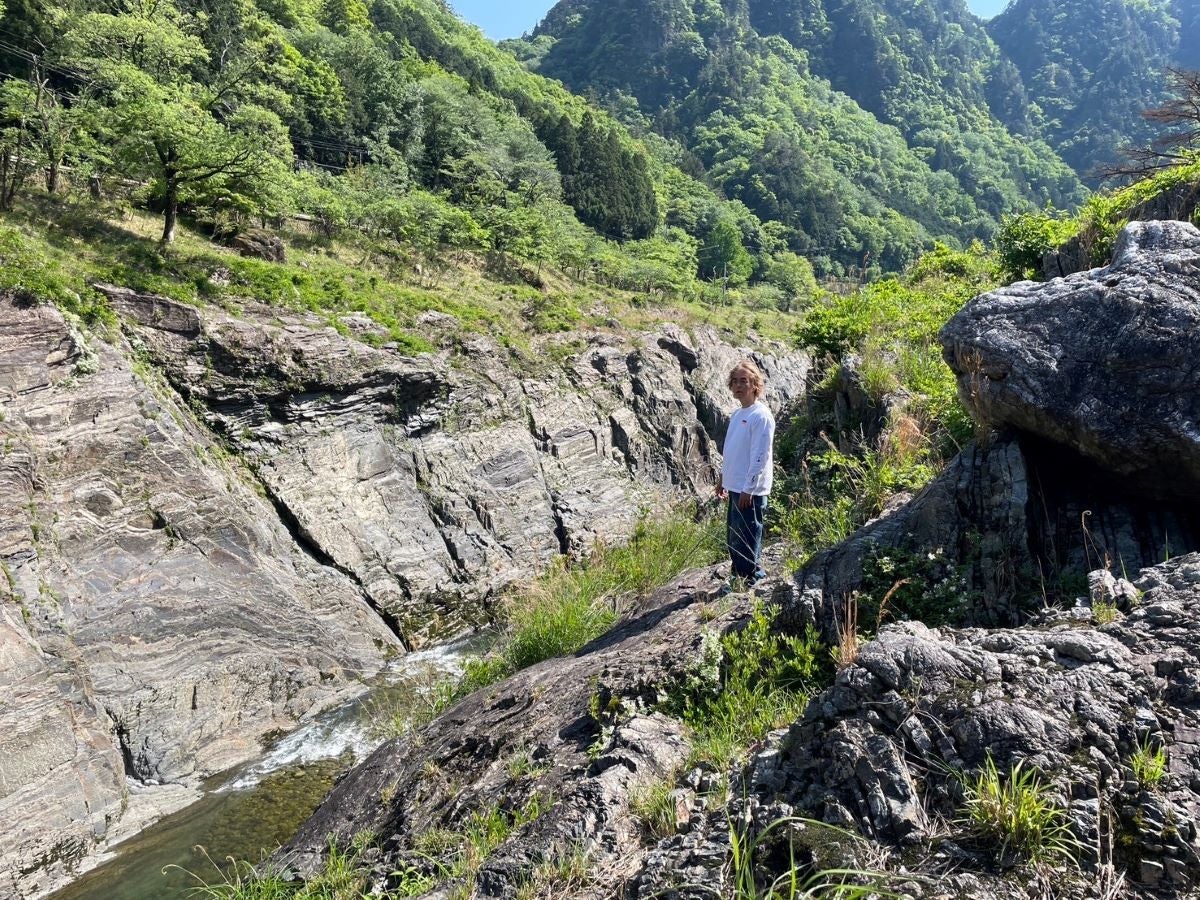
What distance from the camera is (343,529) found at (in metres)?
14.6

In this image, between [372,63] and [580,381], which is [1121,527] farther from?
[372,63]

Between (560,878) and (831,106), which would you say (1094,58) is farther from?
(560,878)

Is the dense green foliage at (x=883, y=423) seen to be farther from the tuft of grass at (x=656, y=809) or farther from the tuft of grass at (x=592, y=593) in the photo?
the tuft of grass at (x=656, y=809)

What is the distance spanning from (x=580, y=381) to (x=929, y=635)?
67.6 feet

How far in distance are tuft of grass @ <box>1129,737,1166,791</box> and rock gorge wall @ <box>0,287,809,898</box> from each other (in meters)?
8.85

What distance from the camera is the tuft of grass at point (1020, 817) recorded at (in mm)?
2275

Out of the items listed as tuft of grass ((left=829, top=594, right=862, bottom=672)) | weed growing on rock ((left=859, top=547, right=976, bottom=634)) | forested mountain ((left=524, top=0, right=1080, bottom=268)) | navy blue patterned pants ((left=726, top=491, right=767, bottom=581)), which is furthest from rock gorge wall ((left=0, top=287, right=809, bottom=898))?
forested mountain ((left=524, top=0, right=1080, bottom=268))

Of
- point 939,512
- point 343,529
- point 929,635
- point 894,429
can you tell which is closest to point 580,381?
point 343,529

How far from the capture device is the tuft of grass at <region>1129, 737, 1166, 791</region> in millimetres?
2357

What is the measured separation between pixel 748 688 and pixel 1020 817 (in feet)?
6.43

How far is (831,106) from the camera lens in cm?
13362

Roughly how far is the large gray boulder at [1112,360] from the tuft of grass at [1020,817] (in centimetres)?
253

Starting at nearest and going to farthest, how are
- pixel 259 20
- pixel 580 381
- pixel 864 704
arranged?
pixel 864 704 < pixel 580 381 < pixel 259 20

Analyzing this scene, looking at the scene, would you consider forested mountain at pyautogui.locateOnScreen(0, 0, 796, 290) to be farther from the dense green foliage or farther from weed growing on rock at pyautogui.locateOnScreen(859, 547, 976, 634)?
weed growing on rock at pyautogui.locateOnScreen(859, 547, 976, 634)
